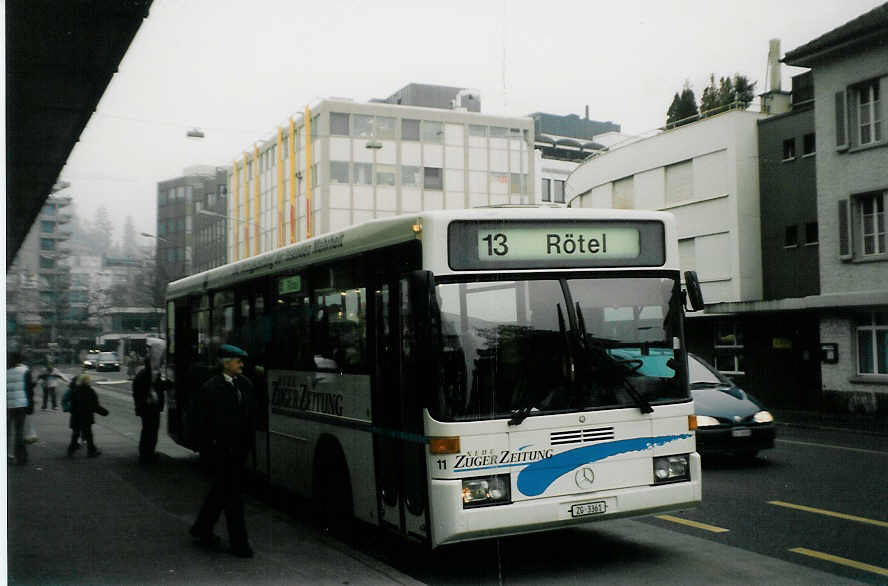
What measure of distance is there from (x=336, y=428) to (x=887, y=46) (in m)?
20.5

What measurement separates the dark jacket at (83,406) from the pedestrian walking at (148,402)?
1.89ft

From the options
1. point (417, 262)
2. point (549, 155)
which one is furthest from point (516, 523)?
point (549, 155)

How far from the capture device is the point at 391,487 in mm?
7336

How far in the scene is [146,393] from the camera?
45.5 feet

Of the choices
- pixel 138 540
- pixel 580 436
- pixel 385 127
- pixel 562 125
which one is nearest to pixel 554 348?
pixel 580 436

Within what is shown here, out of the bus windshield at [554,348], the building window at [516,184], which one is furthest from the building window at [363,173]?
the bus windshield at [554,348]

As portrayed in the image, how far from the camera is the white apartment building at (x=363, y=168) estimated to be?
12.7 meters

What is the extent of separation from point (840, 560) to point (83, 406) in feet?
34.1

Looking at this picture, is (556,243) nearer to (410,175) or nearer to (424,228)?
(424,228)

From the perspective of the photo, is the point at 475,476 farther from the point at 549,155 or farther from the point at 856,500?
the point at 549,155

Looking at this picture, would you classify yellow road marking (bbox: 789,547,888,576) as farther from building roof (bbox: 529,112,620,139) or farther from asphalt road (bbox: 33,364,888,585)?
building roof (bbox: 529,112,620,139)

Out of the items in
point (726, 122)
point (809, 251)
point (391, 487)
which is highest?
point (726, 122)

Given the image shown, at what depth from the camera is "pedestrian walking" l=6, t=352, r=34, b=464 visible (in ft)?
21.1

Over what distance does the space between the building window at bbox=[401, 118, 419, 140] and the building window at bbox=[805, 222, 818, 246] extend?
718 inches
